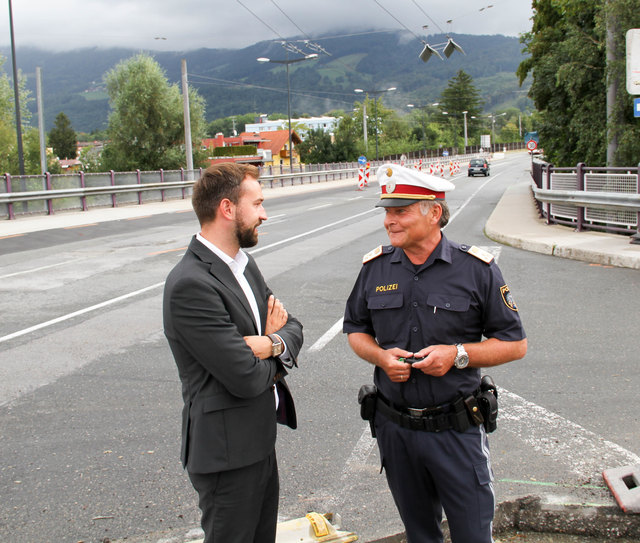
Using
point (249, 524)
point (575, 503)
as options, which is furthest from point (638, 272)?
point (249, 524)

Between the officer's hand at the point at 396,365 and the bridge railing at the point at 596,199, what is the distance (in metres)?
11.3

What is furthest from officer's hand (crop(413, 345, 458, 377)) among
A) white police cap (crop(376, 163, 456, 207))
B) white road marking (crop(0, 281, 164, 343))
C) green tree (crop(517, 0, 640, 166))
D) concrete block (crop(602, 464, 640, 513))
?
green tree (crop(517, 0, 640, 166))

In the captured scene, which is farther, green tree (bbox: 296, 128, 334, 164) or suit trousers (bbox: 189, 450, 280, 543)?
Result: green tree (bbox: 296, 128, 334, 164)

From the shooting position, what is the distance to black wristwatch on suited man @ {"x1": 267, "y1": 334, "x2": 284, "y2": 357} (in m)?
2.63

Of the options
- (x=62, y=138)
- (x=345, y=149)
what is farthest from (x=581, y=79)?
(x=62, y=138)

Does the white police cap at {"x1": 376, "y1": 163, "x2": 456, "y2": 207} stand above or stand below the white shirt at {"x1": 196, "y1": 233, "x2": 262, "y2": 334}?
above

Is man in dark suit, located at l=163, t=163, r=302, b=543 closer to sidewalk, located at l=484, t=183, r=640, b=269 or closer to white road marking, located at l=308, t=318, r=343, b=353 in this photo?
white road marking, located at l=308, t=318, r=343, b=353

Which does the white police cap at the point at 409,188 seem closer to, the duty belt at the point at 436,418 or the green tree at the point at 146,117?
the duty belt at the point at 436,418

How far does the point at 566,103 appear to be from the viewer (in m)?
21.2

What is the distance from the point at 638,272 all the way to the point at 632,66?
4196mm

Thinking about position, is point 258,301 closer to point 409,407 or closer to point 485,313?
point 409,407

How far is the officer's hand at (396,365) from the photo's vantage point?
2701 mm

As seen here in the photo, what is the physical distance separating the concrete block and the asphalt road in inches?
4.0

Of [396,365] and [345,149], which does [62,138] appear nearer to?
[345,149]
